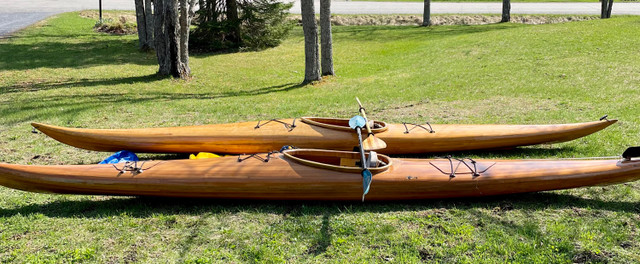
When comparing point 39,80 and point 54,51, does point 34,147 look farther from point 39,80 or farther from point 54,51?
point 54,51

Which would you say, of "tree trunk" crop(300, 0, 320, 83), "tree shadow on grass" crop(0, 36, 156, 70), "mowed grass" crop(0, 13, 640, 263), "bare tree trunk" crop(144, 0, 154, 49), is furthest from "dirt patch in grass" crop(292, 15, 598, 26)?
"tree trunk" crop(300, 0, 320, 83)

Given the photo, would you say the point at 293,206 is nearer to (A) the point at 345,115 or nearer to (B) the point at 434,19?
(A) the point at 345,115

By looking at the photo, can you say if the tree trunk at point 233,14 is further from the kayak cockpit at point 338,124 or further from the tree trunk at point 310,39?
the kayak cockpit at point 338,124

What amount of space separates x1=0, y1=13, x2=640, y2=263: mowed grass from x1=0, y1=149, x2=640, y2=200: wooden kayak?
0.17m

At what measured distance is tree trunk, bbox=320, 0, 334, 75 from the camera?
11602mm

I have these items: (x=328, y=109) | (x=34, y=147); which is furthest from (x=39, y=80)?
(x=328, y=109)

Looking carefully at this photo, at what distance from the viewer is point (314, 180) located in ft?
14.8

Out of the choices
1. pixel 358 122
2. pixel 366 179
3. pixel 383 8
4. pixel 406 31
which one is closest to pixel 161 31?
pixel 358 122

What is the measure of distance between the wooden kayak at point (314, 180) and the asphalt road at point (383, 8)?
18850 millimetres

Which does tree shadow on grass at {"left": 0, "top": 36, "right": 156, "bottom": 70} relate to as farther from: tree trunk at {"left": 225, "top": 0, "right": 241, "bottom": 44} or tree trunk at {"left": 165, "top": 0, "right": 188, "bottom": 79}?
tree trunk at {"left": 225, "top": 0, "right": 241, "bottom": 44}

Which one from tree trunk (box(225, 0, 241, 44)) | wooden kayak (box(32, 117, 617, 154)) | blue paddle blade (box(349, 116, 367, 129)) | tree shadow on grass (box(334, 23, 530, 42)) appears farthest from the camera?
tree shadow on grass (box(334, 23, 530, 42))

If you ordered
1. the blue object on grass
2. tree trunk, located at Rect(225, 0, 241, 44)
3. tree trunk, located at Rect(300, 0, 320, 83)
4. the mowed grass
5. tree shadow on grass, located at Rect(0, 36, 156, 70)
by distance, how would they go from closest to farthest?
the mowed grass, the blue object on grass, tree trunk, located at Rect(300, 0, 320, 83), tree shadow on grass, located at Rect(0, 36, 156, 70), tree trunk, located at Rect(225, 0, 241, 44)

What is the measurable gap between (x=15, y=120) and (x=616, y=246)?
884 cm

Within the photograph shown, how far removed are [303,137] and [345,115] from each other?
248 cm
